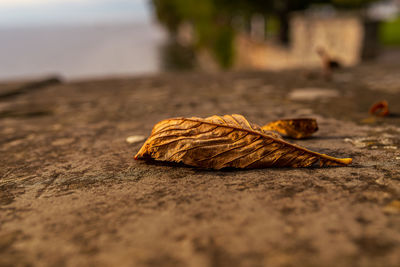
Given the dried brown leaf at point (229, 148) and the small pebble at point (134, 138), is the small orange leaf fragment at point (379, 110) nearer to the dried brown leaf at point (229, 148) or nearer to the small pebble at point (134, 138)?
the dried brown leaf at point (229, 148)

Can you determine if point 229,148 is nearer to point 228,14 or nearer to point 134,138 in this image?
point 134,138

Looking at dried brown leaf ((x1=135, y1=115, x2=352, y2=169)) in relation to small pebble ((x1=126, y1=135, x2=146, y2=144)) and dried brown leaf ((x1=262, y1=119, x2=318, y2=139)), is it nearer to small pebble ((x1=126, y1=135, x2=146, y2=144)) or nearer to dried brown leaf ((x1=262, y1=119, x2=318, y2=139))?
dried brown leaf ((x1=262, y1=119, x2=318, y2=139))

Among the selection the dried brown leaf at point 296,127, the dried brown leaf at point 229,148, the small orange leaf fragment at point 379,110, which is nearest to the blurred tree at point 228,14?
the small orange leaf fragment at point 379,110

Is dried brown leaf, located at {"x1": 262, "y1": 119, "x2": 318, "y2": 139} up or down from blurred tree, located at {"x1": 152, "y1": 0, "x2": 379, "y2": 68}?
down

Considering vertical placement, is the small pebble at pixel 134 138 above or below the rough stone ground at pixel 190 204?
above

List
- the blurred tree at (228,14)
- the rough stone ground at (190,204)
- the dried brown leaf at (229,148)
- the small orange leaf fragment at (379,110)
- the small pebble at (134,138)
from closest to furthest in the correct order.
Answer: the rough stone ground at (190,204)
the dried brown leaf at (229,148)
the small pebble at (134,138)
the small orange leaf fragment at (379,110)
the blurred tree at (228,14)

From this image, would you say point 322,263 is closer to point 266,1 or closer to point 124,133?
point 124,133

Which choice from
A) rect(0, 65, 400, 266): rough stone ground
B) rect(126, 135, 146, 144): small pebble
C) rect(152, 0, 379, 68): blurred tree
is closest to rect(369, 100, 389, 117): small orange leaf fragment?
rect(0, 65, 400, 266): rough stone ground
